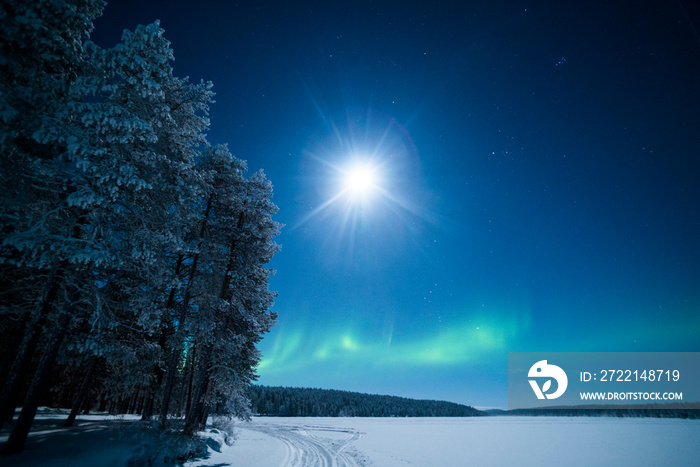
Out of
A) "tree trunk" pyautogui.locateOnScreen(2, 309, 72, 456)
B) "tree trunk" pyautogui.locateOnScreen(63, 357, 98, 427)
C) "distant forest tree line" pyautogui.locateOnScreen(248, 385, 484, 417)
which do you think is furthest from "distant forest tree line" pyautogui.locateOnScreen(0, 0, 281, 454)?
"distant forest tree line" pyautogui.locateOnScreen(248, 385, 484, 417)

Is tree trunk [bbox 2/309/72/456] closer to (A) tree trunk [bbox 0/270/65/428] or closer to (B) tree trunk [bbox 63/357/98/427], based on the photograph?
(A) tree trunk [bbox 0/270/65/428]

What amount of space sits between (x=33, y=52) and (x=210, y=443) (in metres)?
14.8

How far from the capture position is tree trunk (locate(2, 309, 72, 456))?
24.3 ft

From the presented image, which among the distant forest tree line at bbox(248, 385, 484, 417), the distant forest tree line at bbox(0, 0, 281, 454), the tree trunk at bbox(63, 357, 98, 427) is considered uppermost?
the distant forest tree line at bbox(0, 0, 281, 454)

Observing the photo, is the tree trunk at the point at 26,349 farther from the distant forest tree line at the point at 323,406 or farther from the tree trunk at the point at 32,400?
the distant forest tree line at the point at 323,406

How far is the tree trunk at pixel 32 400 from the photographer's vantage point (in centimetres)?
741

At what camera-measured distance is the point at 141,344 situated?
46.0 ft

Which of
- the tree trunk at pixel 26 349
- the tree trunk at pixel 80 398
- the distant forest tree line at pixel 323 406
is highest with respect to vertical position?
the tree trunk at pixel 26 349

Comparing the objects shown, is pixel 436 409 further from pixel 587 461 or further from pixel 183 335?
pixel 183 335

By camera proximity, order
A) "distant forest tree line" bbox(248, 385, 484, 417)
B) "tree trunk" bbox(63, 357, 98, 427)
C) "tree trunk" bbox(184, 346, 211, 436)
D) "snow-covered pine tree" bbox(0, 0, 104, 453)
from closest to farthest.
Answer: "snow-covered pine tree" bbox(0, 0, 104, 453), "tree trunk" bbox(184, 346, 211, 436), "tree trunk" bbox(63, 357, 98, 427), "distant forest tree line" bbox(248, 385, 484, 417)

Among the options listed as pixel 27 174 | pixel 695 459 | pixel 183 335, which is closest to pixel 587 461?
pixel 695 459

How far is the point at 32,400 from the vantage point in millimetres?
7645

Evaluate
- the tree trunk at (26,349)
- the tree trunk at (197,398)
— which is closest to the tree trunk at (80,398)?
the tree trunk at (197,398)

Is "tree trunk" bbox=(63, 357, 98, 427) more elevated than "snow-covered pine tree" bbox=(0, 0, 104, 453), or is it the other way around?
"snow-covered pine tree" bbox=(0, 0, 104, 453)
